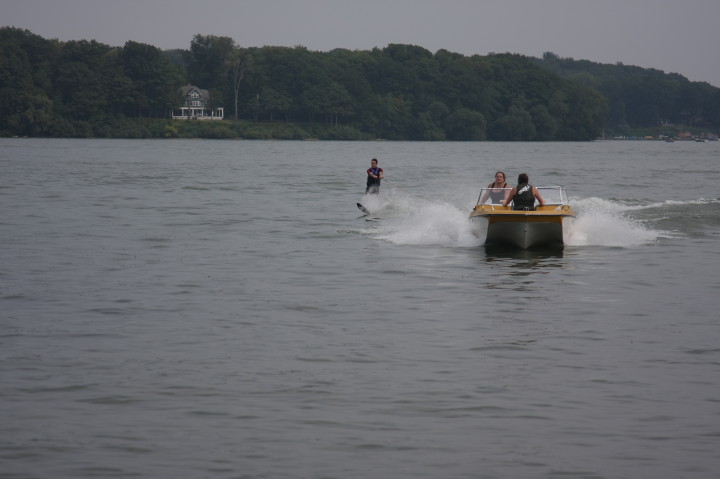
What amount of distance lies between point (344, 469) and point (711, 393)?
14.9 feet

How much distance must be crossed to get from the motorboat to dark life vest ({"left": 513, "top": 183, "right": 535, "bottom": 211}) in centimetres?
11

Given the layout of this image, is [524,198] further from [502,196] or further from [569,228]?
[569,228]

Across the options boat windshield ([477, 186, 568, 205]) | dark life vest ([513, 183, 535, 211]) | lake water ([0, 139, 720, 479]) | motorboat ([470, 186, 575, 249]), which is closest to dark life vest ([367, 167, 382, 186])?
lake water ([0, 139, 720, 479])

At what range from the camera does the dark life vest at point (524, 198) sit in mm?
23609

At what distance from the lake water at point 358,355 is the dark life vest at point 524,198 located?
106cm

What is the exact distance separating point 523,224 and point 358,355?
10922mm

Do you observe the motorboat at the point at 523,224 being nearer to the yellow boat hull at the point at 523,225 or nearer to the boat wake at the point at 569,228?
the yellow boat hull at the point at 523,225

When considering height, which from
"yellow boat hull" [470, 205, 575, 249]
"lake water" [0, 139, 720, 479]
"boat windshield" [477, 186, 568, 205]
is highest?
"boat windshield" [477, 186, 568, 205]

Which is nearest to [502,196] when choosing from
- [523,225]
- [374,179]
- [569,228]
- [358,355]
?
[569,228]

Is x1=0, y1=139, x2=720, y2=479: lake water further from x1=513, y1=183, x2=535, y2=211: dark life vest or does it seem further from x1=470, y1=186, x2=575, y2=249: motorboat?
x1=513, y1=183, x2=535, y2=211: dark life vest

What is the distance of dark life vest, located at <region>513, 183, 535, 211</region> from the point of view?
23609 millimetres

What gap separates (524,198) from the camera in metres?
23.6

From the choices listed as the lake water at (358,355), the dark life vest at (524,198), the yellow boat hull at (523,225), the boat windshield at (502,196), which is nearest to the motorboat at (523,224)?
the yellow boat hull at (523,225)

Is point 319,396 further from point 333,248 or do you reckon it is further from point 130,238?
point 130,238
